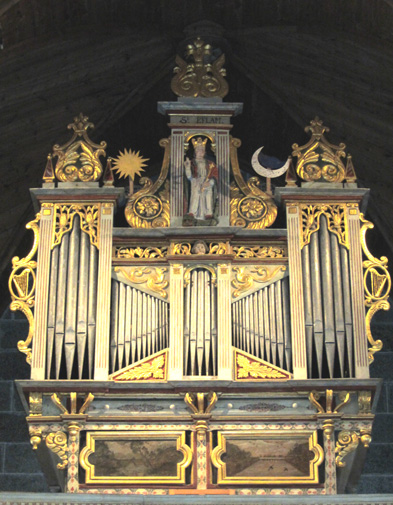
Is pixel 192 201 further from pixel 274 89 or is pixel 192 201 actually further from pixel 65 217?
pixel 274 89

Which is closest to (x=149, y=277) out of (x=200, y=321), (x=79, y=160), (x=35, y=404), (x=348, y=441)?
(x=200, y=321)

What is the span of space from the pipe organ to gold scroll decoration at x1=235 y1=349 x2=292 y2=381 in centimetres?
2

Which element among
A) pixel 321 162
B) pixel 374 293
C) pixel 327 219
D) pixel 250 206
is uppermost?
pixel 321 162

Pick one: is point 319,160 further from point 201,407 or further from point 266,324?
point 201,407

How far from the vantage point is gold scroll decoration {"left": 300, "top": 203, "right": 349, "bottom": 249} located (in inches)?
773

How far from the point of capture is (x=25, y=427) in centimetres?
2284

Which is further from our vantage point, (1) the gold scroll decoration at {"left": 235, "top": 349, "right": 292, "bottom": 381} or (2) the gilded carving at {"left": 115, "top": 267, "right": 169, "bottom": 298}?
(2) the gilded carving at {"left": 115, "top": 267, "right": 169, "bottom": 298}

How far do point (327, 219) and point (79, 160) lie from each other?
3.32m

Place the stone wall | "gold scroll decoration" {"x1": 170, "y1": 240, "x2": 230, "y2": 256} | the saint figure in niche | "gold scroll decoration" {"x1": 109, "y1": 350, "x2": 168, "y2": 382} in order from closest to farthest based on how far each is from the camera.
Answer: "gold scroll decoration" {"x1": 109, "y1": 350, "x2": 168, "y2": 382}
"gold scroll decoration" {"x1": 170, "y1": 240, "x2": 230, "y2": 256}
the saint figure in niche
the stone wall

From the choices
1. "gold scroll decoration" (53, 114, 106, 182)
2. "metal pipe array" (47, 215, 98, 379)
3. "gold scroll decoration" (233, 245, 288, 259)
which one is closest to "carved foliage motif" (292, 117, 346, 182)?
"gold scroll decoration" (233, 245, 288, 259)

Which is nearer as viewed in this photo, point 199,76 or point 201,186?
point 201,186

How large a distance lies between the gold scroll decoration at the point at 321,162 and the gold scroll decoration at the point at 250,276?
136 cm

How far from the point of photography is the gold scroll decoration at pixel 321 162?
20.1 metres

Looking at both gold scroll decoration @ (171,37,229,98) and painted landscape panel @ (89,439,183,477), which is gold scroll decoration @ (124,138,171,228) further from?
painted landscape panel @ (89,439,183,477)
